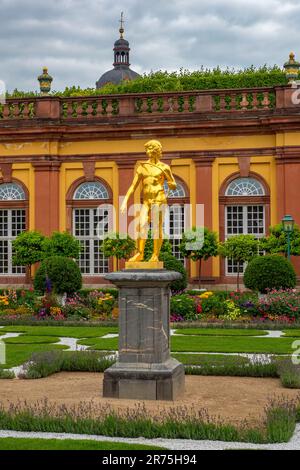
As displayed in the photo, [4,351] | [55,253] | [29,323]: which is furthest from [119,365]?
[55,253]

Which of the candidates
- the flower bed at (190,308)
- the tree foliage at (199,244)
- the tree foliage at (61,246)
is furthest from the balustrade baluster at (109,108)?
the flower bed at (190,308)

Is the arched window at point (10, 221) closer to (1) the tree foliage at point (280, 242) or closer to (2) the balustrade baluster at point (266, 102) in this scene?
(1) the tree foliage at point (280, 242)

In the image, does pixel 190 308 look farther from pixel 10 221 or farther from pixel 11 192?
pixel 11 192

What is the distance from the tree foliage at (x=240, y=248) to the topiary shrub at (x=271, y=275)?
2.41m

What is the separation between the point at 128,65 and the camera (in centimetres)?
6600

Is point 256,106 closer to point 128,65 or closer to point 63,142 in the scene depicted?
point 63,142

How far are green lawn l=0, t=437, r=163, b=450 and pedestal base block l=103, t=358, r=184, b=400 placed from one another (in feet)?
7.94

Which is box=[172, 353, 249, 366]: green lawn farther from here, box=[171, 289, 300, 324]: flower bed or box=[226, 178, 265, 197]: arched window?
box=[226, 178, 265, 197]: arched window

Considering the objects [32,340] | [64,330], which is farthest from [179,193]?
[32,340]

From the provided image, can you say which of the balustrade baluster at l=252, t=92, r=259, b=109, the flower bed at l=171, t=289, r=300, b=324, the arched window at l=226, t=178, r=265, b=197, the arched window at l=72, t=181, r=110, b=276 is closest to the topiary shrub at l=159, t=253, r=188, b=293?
the flower bed at l=171, t=289, r=300, b=324

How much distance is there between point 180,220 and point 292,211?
12.5ft

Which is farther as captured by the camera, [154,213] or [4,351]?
[4,351]

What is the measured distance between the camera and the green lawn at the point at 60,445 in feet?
24.1

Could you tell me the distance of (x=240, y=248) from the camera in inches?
916
